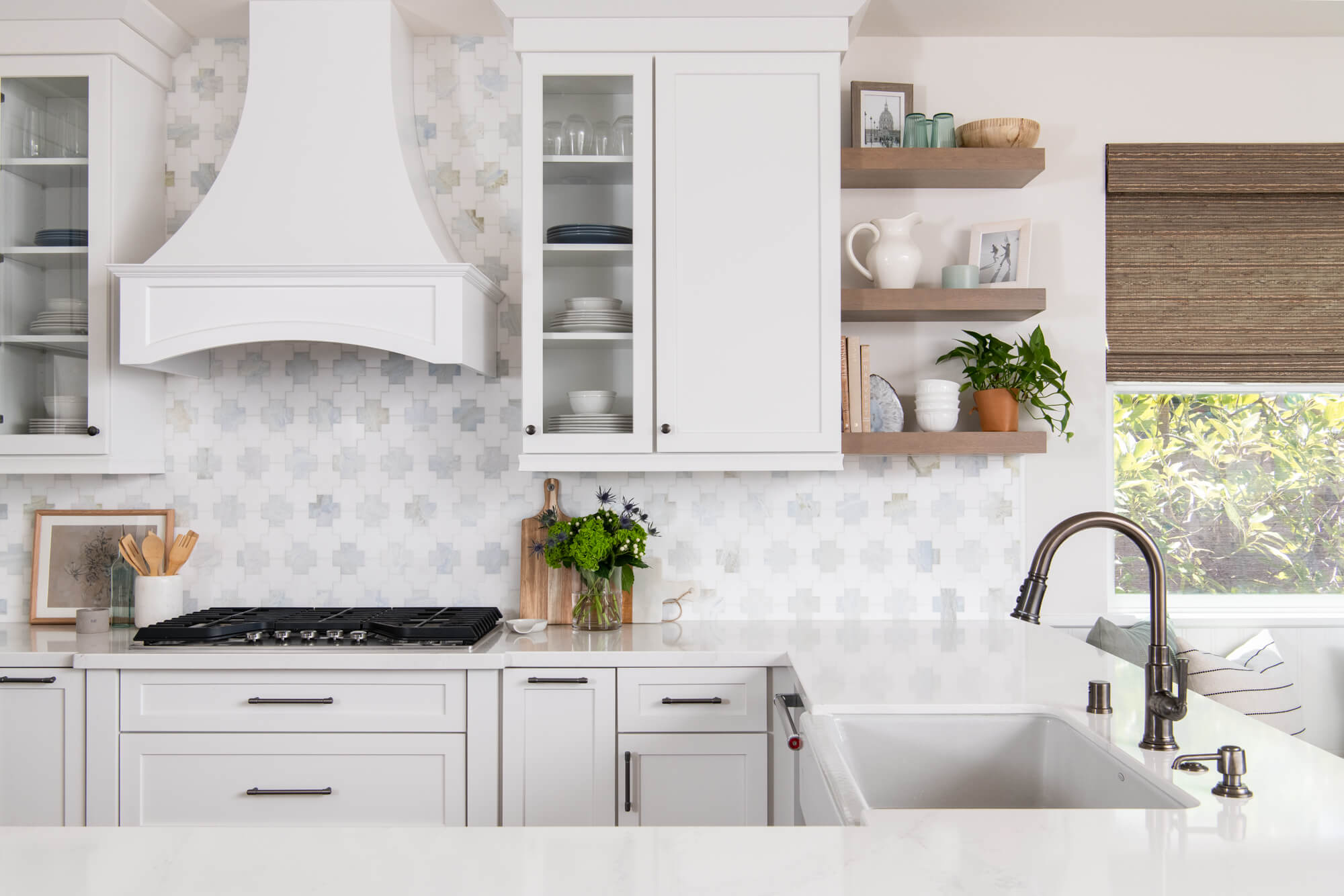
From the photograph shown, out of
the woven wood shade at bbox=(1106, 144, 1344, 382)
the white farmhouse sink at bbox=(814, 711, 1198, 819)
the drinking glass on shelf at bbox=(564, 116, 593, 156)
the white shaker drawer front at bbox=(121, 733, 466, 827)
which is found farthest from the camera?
the woven wood shade at bbox=(1106, 144, 1344, 382)

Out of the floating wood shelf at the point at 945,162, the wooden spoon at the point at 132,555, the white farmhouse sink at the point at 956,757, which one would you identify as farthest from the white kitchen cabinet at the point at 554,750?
the floating wood shelf at the point at 945,162

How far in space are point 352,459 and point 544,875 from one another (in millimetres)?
2031

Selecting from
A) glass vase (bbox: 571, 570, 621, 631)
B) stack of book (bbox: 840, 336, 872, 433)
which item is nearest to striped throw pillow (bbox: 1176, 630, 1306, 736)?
stack of book (bbox: 840, 336, 872, 433)

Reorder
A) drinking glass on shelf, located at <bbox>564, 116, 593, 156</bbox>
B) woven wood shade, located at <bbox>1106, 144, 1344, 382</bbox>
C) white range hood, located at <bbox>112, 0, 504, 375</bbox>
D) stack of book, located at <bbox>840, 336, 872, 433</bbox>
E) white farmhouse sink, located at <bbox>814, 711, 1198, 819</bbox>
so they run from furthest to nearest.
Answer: woven wood shade, located at <bbox>1106, 144, 1344, 382</bbox> → stack of book, located at <bbox>840, 336, 872, 433</bbox> → drinking glass on shelf, located at <bbox>564, 116, 593, 156</bbox> → white range hood, located at <bbox>112, 0, 504, 375</bbox> → white farmhouse sink, located at <bbox>814, 711, 1198, 819</bbox>

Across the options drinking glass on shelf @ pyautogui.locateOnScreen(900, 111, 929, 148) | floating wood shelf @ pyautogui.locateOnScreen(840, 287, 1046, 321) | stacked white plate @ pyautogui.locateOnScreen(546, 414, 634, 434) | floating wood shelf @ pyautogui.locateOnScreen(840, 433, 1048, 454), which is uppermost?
drinking glass on shelf @ pyautogui.locateOnScreen(900, 111, 929, 148)

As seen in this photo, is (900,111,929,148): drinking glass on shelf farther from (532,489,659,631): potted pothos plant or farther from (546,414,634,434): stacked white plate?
(532,489,659,631): potted pothos plant

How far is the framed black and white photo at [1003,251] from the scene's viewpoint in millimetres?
2709

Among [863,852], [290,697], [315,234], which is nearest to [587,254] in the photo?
[315,234]

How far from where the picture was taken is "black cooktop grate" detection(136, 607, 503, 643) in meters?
2.31

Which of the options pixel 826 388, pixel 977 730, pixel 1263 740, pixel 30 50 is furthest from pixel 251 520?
pixel 1263 740

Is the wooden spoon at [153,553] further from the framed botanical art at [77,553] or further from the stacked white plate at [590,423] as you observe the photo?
the stacked white plate at [590,423]

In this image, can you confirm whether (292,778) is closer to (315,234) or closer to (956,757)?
(315,234)

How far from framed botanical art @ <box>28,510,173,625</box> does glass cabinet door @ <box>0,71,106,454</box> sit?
36 centimetres

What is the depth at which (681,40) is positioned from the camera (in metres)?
2.44
